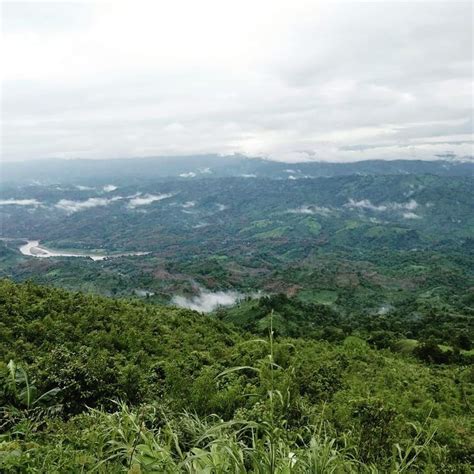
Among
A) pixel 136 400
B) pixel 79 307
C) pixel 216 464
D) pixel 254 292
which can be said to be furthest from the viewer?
pixel 254 292

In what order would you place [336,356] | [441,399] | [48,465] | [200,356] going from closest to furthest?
1. [48,465]
2. [200,356]
3. [441,399]
4. [336,356]

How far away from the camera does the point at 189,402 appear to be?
12.2 meters

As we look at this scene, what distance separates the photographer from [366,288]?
173m

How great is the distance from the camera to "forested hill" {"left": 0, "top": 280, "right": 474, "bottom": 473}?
4199 mm

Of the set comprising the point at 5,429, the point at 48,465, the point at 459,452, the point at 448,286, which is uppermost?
the point at 48,465

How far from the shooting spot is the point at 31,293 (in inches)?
856

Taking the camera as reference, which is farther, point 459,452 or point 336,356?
point 336,356

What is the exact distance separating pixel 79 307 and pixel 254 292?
153 m

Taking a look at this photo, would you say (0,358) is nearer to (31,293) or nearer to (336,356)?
(31,293)

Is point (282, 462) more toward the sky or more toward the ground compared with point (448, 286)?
more toward the sky

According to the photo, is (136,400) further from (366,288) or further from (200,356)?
(366,288)

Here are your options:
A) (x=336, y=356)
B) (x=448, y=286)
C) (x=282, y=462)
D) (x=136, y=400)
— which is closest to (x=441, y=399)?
(x=336, y=356)

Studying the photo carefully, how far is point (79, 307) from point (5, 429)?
15.2 meters

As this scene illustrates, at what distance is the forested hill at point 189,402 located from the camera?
13.8ft
